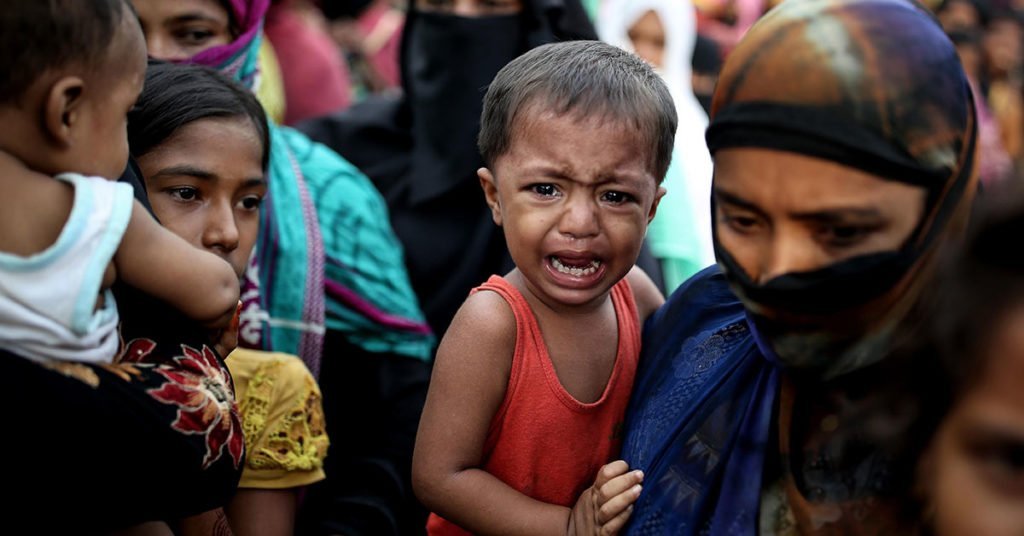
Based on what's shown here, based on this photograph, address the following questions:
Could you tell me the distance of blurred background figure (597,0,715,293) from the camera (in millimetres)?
3979

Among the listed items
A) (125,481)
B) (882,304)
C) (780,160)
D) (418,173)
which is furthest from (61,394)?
(418,173)

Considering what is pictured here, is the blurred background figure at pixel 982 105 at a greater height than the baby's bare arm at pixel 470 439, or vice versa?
the baby's bare arm at pixel 470 439

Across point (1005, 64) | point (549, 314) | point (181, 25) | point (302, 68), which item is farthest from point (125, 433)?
point (1005, 64)

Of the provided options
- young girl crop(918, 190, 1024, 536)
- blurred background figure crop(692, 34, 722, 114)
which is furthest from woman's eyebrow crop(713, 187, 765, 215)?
blurred background figure crop(692, 34, 722, 114)

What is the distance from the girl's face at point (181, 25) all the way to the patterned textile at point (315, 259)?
0.15 ft

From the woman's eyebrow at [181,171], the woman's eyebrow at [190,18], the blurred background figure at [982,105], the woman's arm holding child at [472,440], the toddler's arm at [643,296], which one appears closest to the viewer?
the woman's arm holding child at [472,440]

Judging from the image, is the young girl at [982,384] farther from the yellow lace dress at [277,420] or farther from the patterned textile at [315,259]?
the patterned textile at [315,259]

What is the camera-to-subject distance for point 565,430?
2.24 meters

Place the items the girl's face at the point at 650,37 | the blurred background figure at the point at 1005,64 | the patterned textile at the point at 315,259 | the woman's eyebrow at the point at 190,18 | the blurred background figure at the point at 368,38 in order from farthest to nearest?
1. the blurred background figure at the point at 1005,64
2. the blurred background figure at the point at 368,38
3. the girl's face at the point at 650,37
4. the woman's eyebrow at the point at 190,18
5. the patterned textile at the point at 315,259

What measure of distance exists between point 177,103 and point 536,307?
88cm

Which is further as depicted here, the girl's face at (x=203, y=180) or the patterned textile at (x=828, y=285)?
the girl's face at (x=203, y=180)

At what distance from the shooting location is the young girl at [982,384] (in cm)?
125

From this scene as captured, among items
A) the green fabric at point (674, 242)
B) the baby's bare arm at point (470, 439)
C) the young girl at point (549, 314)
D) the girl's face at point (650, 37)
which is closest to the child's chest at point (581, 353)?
the young girl at point (549, 314)

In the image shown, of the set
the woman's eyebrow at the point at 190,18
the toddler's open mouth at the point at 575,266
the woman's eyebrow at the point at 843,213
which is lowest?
the toddler's open mouth at the point at 575,266
